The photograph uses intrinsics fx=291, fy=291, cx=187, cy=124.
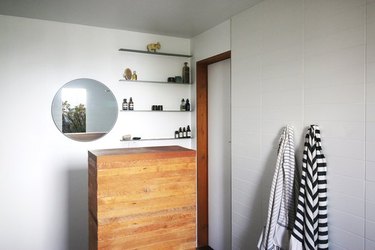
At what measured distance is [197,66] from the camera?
3.48 m

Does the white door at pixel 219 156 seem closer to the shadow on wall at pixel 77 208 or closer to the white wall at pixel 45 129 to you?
the white wall at pixel 45 129

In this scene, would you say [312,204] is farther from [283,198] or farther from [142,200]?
Result: [142,200]

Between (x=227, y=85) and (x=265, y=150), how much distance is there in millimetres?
999

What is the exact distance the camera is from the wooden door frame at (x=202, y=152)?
11.4ft

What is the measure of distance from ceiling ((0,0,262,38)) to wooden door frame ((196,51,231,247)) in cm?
60

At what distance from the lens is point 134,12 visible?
2699 millimetres

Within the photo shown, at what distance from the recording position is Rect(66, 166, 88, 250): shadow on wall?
3057 mm

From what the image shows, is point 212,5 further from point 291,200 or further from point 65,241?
point 65,241

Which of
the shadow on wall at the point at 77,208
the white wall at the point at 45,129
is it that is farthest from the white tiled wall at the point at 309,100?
the shadow on wall at the point at 77,208

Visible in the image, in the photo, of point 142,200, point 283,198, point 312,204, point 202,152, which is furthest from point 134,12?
point 312,204

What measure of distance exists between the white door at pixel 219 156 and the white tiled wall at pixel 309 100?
340 mm

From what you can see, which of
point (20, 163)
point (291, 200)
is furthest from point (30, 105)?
point (291, 200)

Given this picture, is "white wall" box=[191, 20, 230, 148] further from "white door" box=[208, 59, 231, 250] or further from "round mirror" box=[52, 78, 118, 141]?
"round mirror" box=[52, 78, 118, 141]

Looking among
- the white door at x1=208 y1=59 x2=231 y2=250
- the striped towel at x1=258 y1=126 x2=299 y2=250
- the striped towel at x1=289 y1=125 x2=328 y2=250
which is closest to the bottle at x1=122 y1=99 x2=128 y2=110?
the white door at x1=208 y1=59 x2=231 y2=250
